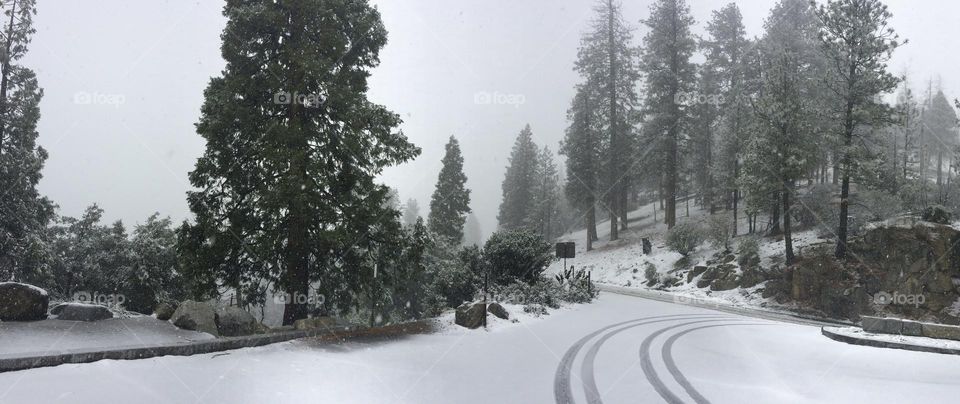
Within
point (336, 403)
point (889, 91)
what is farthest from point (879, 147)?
point (336, 403)

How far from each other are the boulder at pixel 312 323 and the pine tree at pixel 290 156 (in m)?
1.89

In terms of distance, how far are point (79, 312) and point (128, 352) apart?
3496 mm

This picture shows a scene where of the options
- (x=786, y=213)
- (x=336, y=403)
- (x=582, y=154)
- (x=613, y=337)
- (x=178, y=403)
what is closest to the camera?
(x=178, y=403)

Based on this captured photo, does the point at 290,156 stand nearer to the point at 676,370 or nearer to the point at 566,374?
the point at 566,374

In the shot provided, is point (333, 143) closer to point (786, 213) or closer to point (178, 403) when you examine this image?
point (178, 403)

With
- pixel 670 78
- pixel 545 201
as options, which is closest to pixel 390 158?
pixel 670 78

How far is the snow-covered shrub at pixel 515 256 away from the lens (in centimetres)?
2192

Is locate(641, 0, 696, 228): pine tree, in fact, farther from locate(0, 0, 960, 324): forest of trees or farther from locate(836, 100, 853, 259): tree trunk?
locate(836, 100, 853, 259): tree trunk

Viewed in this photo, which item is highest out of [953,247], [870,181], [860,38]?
[860,38]

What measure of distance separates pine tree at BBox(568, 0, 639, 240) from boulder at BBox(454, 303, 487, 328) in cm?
3284

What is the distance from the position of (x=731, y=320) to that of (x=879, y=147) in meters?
19.1

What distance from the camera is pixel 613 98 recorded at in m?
43.0

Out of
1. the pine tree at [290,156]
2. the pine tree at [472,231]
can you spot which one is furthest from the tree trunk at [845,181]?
the pine tree at [472,231]

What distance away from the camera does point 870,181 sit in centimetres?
2456
